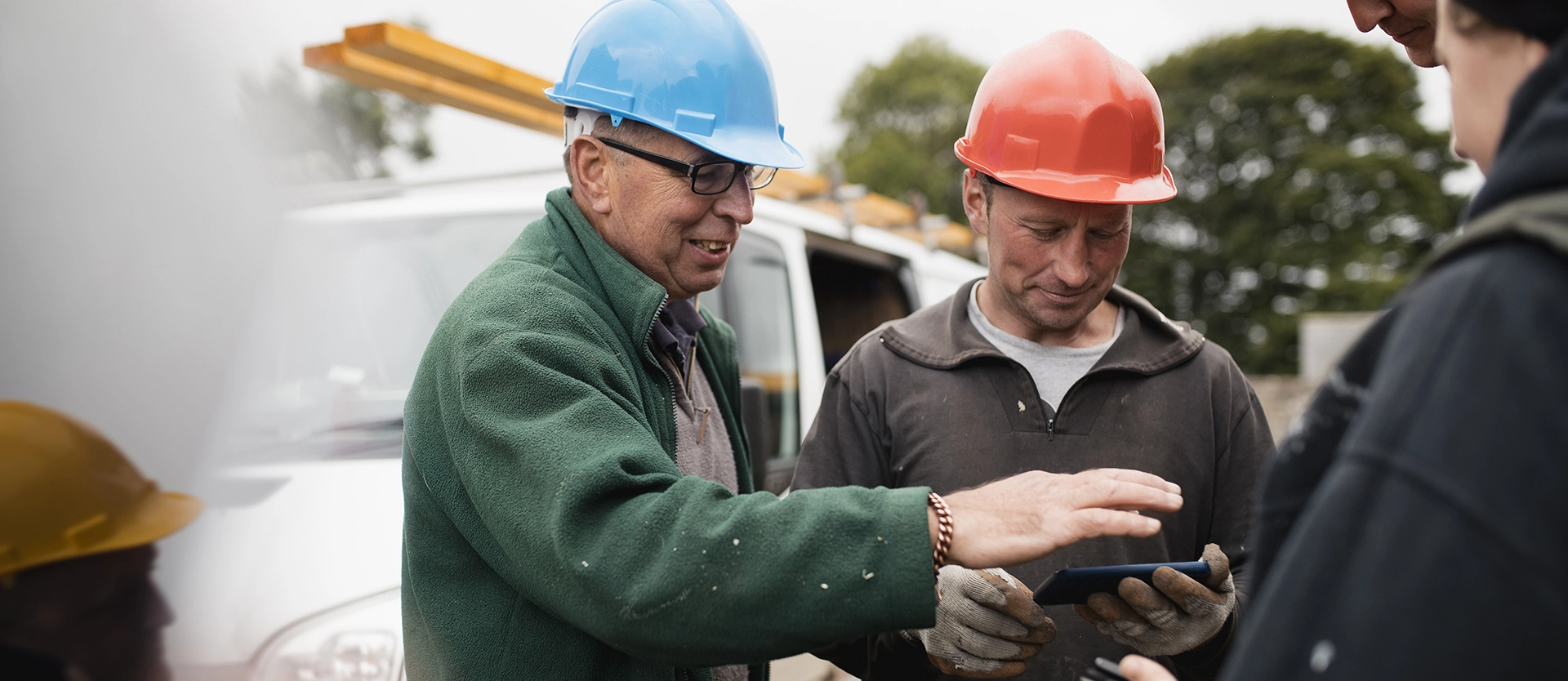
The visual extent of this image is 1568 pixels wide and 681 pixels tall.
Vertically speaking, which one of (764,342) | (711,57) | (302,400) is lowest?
(764,342)

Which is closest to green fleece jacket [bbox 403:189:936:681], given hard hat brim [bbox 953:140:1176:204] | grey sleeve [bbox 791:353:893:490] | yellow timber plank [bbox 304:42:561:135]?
grey sleeve [bbox 791:353:893:490]

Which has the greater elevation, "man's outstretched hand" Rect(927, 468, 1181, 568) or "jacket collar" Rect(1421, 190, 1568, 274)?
"jacket collar" Rect(1421, 190, 1568, 274)

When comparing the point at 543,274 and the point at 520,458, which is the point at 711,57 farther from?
the point at 520,458

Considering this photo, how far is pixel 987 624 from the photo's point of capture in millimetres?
1702

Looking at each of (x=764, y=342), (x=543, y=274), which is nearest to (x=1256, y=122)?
(x=764, y=342)

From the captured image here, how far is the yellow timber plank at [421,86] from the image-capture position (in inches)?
115

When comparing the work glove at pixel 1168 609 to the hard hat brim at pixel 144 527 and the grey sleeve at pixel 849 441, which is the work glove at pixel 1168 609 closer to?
the grey sleeve at pixel 849 441

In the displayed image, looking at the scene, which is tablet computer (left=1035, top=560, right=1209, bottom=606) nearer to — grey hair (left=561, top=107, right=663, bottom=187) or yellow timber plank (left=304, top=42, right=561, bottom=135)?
grey hair (left=561, top=107, right=663, bottom=187)

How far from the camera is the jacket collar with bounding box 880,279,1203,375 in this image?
2094 millimetres

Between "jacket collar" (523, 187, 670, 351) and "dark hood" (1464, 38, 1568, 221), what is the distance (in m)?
1.14

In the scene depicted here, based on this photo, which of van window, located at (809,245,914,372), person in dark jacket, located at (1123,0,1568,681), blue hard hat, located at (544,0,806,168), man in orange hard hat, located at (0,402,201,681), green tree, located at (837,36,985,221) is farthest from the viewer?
green tree, located at (837,36,985,221)

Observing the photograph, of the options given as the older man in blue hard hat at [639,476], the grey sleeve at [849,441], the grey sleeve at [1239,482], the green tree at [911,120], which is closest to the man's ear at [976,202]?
the grey sleeve at [849,441]

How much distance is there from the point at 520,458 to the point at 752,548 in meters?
0.32

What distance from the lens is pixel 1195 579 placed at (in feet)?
5.67
